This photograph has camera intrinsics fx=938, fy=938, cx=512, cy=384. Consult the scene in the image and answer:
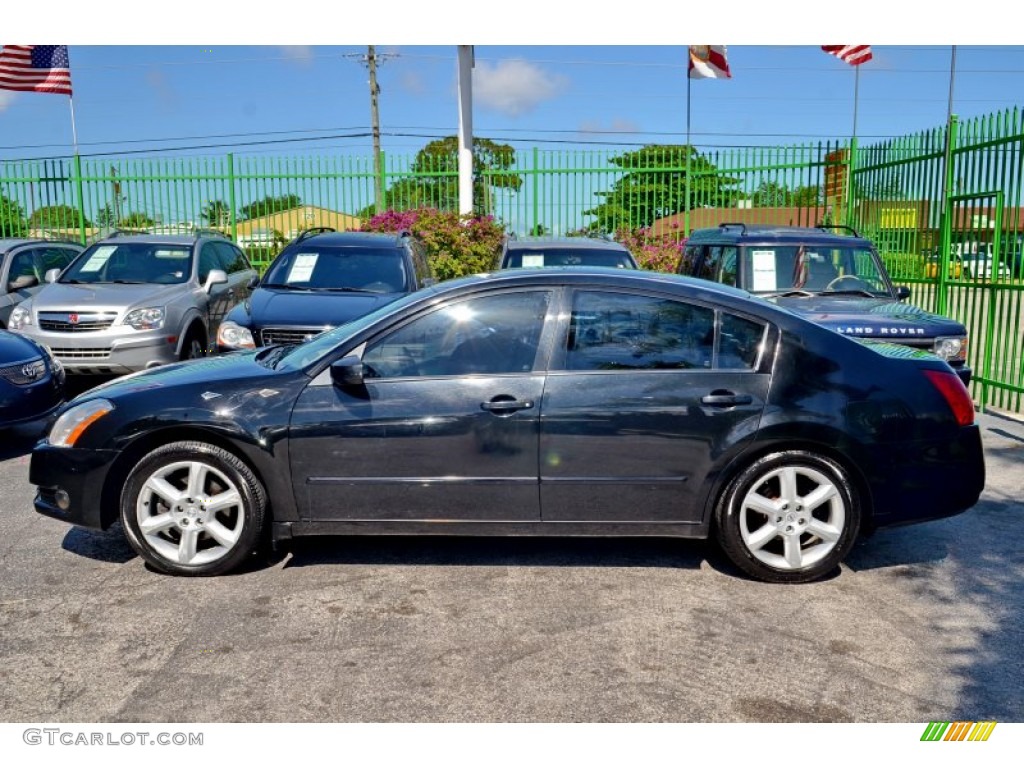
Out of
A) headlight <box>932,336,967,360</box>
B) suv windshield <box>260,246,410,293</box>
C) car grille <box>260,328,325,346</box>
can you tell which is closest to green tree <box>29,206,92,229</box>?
suv windshield <box>260,246,410,293</box>

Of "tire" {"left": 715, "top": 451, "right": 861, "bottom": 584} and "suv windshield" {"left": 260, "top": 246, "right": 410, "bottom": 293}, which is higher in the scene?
"suv windshield" {"left": 260, "top": 246, "right": 410, "bottom": 293}

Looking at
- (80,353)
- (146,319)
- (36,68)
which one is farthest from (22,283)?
(36,68)

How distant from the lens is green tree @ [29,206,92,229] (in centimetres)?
1803

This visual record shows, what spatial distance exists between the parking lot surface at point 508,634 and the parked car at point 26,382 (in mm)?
2022

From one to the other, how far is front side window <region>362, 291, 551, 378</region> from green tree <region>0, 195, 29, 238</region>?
1630cm

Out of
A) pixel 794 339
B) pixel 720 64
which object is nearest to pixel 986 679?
pixel 794 339

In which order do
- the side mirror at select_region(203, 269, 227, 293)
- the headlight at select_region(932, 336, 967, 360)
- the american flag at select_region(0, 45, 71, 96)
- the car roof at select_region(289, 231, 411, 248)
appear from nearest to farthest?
the headlight at select_region(932, 336, 967, 360), the car roof at select_region(289, 231, 411, 248), the side mirror at select_region(203, 269, 227, 293), the american flag at select_region(0, 45, 71, 96)

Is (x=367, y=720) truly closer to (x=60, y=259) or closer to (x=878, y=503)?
(x=878, y=503)

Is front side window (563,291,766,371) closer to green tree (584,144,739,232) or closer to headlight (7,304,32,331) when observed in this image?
headlight (7,304,32,331)

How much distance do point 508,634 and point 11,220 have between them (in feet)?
58.2

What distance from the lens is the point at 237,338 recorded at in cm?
827

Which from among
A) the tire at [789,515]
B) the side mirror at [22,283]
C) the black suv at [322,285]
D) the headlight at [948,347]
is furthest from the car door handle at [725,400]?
the side mirror at [22,283]

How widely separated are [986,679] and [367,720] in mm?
2438

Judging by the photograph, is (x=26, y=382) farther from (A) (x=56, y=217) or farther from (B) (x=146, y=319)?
(A) (x=56, y=217)
